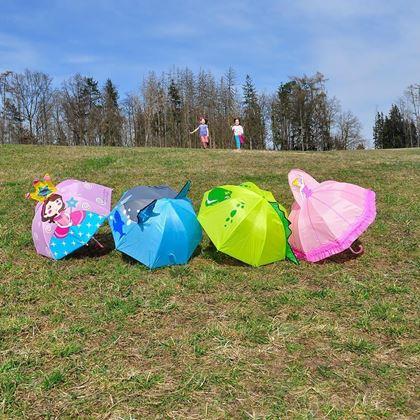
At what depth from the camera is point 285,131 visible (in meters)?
67.8

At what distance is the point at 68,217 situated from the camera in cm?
602

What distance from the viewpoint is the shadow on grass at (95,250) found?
6.54 metres

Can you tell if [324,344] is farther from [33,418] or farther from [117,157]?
[117,157]

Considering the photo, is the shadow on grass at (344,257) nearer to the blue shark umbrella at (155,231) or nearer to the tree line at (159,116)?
the blue shark umbrella at (155,231)

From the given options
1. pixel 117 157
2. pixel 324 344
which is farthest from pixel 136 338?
pixel 117 157

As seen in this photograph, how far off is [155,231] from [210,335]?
1873mm

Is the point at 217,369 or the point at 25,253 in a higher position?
the point at 25,253

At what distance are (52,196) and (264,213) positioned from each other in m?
3.02

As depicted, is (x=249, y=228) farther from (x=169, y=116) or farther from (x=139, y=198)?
(x=169, y=116)

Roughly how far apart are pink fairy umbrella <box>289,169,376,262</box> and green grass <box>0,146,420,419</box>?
1.00 feet

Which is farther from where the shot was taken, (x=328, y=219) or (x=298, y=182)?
(x=298, y=182)

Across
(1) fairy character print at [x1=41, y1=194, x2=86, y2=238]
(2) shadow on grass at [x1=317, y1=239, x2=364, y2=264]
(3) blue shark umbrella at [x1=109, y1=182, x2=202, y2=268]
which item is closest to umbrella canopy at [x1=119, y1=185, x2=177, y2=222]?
(3) blue shark umbrella at [x1=109, y1=182, x2=202, y2=268]

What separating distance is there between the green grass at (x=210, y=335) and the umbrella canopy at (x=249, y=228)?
227 millimetres

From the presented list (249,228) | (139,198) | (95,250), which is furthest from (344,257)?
(95,250)
